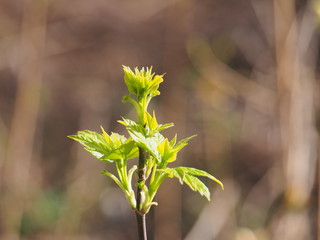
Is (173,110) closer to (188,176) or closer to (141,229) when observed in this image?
(188,176)

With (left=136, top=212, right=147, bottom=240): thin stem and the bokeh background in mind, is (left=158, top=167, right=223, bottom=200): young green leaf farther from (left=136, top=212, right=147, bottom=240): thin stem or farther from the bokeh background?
the bokeh background

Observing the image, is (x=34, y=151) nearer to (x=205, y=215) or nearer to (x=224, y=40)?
(x=205, y=215)

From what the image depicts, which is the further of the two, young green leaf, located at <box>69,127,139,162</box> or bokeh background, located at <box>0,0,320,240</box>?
bokeh background, located at <box>0,0,320,240</box>

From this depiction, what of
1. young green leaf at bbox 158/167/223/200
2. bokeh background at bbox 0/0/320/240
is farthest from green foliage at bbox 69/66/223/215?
bokeh background at bbox 0/0/320/240

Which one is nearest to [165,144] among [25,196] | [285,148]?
[285,148]

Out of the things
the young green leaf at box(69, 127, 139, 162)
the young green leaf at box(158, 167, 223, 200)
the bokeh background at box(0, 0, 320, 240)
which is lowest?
the young green leaf at box(158, 167, 223, 200)

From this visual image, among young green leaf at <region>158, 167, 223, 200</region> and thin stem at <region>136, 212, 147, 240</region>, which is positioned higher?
young green leaf at <region>158, 167, 223, 200</region>

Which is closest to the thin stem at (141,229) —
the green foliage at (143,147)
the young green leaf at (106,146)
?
the green foliage at (143,147)
